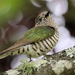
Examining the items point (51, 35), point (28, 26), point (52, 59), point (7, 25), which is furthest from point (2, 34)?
point (52, 59)

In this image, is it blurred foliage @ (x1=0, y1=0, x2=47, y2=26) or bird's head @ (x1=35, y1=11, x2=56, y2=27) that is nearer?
blurred foliage @ (x1=0, y1=0, x2=47, y2=26)

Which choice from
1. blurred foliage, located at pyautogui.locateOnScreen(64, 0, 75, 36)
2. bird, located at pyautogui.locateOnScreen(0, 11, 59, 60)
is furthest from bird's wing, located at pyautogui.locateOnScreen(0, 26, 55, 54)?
blurred foliage, located at pyautogui.locateOnScreen(64, 0, 75, 36)

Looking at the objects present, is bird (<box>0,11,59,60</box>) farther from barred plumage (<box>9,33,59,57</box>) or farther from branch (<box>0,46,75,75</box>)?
branch (<box>0,46,75,75</box>)

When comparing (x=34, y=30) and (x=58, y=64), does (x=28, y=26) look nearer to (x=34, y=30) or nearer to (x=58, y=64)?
(x=34, y=30)

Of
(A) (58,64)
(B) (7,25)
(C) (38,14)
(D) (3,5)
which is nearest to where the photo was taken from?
(A) (58,64)

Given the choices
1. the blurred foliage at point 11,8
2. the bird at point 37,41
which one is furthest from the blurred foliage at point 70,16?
the blurred foliage at point 11,8
